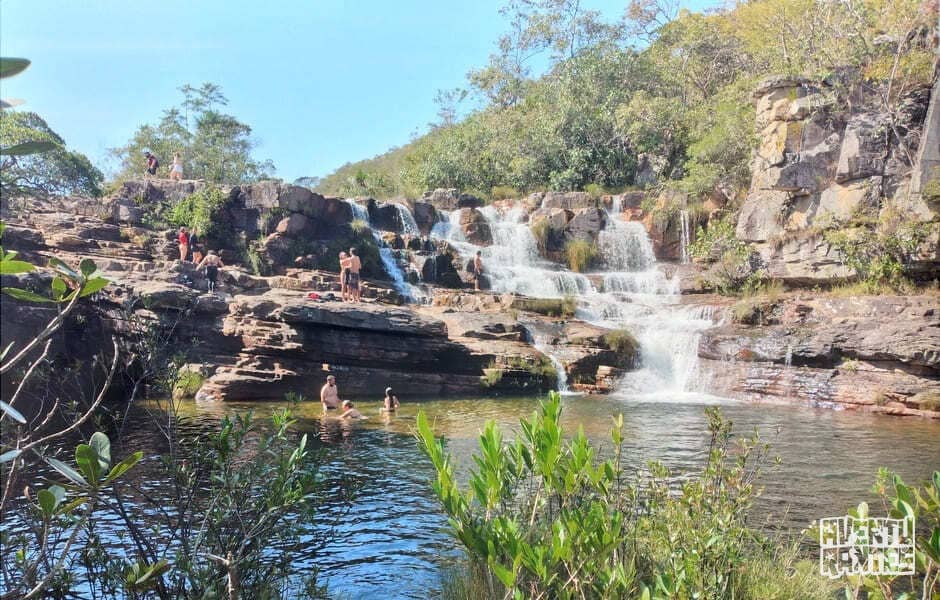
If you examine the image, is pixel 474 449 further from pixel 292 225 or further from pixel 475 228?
pixel 475 228

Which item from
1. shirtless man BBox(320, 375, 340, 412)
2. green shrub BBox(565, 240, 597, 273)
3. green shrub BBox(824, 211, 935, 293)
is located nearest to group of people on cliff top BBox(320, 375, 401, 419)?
shirtless man BBox(320, 375, 340, 412)

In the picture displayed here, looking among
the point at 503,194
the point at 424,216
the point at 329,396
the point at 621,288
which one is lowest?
the point at 329,396

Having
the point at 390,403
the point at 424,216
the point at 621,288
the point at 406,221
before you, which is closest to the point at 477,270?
the point at 406,221

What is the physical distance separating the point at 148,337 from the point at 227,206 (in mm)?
18288

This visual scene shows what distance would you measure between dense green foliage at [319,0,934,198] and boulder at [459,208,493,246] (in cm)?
476

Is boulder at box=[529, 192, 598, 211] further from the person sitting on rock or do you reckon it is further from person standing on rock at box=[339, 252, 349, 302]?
the person sitting on rock

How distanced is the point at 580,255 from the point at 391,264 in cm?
642

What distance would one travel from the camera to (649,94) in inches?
1222

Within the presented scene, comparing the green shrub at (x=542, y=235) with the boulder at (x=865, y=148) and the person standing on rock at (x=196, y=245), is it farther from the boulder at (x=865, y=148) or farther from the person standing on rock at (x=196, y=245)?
the person standing on rock at (x=196, y=245)

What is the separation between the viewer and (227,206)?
68.2ft

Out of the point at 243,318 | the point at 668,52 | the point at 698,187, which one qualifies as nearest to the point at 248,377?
the point at 243,318

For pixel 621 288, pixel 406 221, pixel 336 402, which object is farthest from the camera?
pixel 406 221

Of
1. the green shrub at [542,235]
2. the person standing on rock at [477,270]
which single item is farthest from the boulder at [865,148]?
the person standing on rock at [477,270]

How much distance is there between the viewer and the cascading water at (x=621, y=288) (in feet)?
53.6
